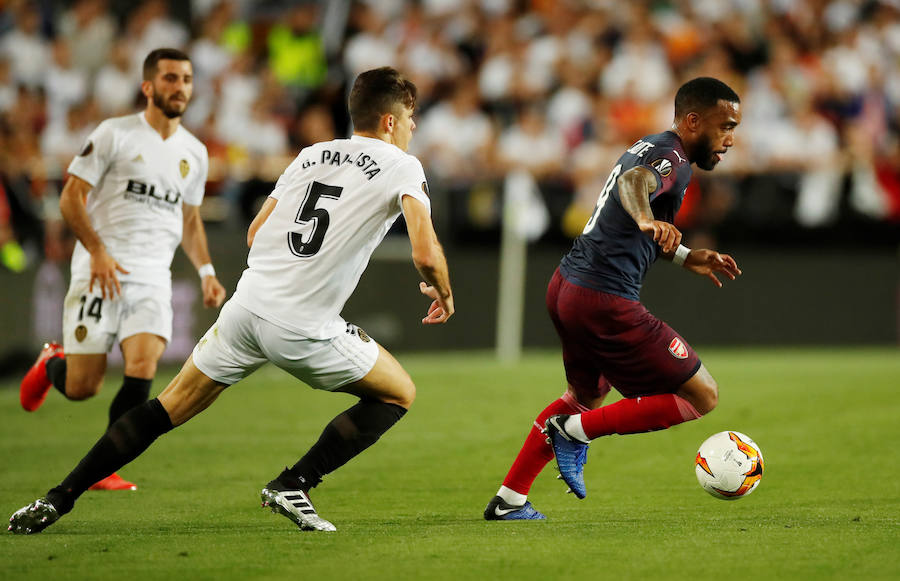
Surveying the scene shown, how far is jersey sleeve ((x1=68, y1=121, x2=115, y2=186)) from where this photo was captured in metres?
7.56

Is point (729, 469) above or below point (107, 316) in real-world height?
below

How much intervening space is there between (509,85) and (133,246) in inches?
421

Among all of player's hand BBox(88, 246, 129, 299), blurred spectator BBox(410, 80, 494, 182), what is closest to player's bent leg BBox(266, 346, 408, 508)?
player's hand BBox(88, 246, 129, 299)

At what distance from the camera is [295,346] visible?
5.93 metres

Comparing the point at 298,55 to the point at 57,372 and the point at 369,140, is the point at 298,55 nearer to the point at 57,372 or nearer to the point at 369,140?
the point at 57,372

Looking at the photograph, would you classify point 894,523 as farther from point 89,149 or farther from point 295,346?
point 89,149

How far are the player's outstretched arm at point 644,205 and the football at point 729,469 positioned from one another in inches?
52.9

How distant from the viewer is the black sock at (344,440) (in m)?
6.16

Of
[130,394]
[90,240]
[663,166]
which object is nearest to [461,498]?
[130,394]

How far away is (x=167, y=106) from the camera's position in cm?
785

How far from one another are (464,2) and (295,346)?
1405 cm

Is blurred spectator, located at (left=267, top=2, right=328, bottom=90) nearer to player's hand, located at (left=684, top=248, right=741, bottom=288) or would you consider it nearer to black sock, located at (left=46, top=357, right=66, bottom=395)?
black sock, located at (left=46, top=357, right=66, bottom=395)

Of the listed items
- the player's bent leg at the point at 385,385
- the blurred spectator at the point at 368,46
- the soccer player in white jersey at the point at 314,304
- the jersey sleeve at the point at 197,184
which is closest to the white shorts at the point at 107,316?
the jersey sleeve at the point at 197,184

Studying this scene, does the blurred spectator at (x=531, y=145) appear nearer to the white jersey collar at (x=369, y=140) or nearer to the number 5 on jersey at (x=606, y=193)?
the number 5 on jersey at (x=606, y=193)
